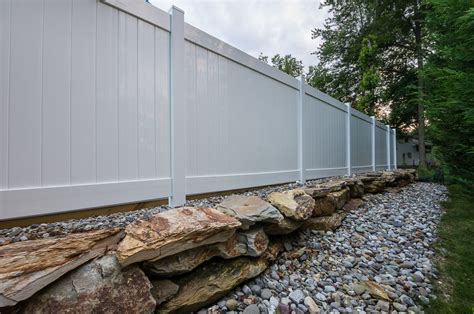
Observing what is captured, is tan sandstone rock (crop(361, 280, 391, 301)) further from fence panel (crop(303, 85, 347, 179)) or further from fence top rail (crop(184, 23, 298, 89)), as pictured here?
fence top rail (crop(184, 23, 298, 89))

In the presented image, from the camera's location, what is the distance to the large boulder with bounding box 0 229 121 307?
962mm

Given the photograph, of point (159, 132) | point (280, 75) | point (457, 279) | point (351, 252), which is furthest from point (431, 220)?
point (159, 132)

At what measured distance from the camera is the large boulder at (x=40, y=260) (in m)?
0.96

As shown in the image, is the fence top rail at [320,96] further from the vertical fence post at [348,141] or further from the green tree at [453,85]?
the green tree at [453,85]

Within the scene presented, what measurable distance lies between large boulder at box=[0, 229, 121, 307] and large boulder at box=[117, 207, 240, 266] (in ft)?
0.37

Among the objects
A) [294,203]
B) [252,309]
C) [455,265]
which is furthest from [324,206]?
Result: [252,309]

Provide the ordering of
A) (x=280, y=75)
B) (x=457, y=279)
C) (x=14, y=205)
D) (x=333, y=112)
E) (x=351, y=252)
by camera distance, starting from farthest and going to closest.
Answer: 1. (x=333, y=112)
2. (x=280, y=75)
3. (x=351, y=252)
4. (x=457, y=279)
5. (x=14, y=205)

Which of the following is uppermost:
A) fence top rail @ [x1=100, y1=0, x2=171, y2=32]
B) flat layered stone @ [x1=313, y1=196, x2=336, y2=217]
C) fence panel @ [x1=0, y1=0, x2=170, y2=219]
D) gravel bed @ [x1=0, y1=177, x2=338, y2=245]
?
fence top rail @ [x1=100, y1=0, x2=171, y2=32]

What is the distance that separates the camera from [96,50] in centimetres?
156

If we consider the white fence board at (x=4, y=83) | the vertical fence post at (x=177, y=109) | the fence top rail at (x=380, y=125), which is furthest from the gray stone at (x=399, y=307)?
the fence top rail at (x=380, y=125)

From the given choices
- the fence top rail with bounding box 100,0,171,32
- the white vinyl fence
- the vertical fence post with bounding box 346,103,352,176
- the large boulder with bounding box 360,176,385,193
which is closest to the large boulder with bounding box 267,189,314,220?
the white vinyl fence

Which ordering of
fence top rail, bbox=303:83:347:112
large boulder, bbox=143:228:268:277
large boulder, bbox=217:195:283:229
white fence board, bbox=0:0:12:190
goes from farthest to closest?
fence top rail, bbox=303:83:347:112 < large boulder, bbox=217:195:283:229 < large boulder, bbox=143:228:268:277 < white fence board, bbox=0:0:12:190

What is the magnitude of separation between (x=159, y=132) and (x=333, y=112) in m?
3.38

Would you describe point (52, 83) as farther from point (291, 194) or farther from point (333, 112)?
point (333, 112)
